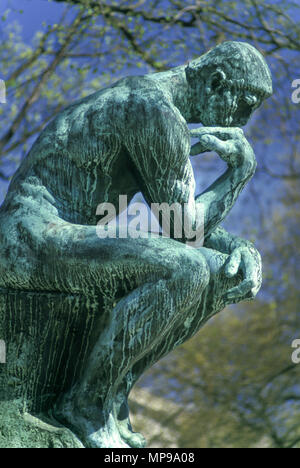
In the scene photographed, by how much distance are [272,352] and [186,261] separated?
8.95m

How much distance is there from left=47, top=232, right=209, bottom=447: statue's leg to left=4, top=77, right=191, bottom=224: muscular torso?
Answer: 0.37m

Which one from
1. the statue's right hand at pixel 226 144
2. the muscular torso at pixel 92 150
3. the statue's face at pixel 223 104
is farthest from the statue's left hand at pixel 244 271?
the statue's face at pixel 223 104

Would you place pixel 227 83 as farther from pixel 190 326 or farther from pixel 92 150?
pixel 190 326

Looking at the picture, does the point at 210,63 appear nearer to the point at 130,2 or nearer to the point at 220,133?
the point at 220,133

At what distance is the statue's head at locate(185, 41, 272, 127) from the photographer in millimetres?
3512

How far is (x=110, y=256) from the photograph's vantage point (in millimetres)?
3055

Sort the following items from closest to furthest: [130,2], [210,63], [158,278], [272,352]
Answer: [158,278]
[210,63]
[130,2]
[272,352]

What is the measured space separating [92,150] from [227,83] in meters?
0.65

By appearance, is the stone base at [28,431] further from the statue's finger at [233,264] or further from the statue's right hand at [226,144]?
the statue's right hand at [226,144]

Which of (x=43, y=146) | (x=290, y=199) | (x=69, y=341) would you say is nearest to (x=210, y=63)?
(x=43, y=146)

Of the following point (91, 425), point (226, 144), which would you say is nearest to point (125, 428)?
point (91, 425)

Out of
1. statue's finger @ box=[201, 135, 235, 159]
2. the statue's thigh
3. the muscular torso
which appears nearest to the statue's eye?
statue's finger @ box=[201, 135, 235, 159]

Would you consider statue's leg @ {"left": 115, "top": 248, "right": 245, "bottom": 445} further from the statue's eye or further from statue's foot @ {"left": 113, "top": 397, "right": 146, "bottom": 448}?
the statue's eye

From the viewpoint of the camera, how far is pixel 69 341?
10.6 ft
